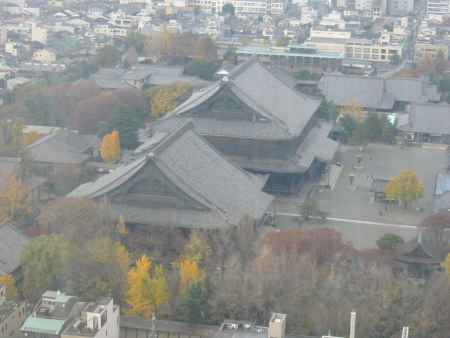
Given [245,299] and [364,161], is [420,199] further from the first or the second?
[245,299]

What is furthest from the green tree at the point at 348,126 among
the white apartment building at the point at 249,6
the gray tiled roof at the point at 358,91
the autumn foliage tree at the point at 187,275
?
the white apartment building at the point at 249,6

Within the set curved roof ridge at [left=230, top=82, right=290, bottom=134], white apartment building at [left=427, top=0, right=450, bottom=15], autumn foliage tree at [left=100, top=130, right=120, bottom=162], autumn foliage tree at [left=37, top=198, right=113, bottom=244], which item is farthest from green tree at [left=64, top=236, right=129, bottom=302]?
white apartment building at [left=427, top=0, right=450, bottom=15]

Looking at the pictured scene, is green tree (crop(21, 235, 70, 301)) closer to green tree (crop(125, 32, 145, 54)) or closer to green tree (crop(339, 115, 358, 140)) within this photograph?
green tree (crop(339, 115, 358, 140))

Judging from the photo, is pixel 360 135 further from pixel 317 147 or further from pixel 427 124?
pixel 317 147

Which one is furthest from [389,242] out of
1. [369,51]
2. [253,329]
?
[369,51]

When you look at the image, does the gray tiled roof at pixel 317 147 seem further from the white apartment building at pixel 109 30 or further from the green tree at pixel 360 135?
the white apartment building at pixel 109 30

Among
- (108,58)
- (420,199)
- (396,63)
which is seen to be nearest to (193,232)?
(420,199)
